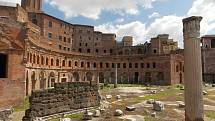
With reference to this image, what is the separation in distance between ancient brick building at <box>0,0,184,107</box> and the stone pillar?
19.6 m

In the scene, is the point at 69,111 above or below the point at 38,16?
below

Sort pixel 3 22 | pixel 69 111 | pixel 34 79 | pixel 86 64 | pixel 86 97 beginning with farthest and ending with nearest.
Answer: pixel 86 64 < pixel 34 79 < pixel 3 22 < pixel 86 97 < pixel 69 111

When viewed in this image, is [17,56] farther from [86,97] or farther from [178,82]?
[178,82]

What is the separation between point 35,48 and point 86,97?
1792 cm

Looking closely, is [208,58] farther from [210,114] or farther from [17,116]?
[17,116]

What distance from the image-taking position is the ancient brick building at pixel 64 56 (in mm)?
23859

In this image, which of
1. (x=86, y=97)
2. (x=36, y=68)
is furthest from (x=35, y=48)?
(x=86, y=97)

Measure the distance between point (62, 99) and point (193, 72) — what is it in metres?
12.1

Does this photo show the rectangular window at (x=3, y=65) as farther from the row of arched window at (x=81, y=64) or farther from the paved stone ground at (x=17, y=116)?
the row of arched window at (x=81, y=64)

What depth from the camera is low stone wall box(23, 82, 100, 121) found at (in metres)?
16.0

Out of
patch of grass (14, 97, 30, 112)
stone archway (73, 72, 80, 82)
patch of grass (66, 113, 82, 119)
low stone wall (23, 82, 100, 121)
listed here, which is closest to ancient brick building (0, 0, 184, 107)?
stone archway (73, 72, 80, 82)

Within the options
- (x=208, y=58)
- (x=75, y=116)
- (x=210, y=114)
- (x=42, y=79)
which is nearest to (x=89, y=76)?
(x=42, y=79)

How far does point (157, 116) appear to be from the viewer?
1714 centimetres

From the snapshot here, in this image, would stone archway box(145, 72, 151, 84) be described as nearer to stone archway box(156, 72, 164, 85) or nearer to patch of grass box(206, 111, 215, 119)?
stone archway box(156, 72, 164, 85)
